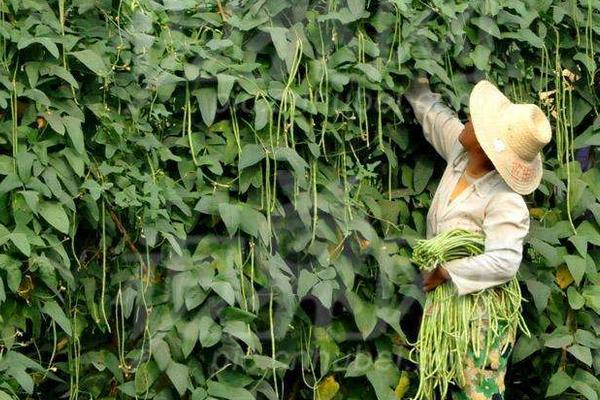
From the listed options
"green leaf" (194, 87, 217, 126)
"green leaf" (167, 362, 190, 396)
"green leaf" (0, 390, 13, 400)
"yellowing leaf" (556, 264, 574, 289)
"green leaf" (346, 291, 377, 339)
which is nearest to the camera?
"green leaf" (0, 390, 13, 400)

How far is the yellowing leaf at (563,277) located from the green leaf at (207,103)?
1.19 m

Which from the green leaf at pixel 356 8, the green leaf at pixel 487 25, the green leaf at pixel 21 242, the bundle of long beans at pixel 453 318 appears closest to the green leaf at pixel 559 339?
the bundle of long beans at pixel 453 318

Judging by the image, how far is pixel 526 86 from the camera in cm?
470

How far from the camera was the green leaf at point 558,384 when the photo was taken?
4.49 m

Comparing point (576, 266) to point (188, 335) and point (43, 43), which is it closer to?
point (188, 335)

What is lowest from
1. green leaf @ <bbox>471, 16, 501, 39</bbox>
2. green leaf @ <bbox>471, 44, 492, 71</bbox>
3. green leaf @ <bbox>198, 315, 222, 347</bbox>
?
green leaf @ <bbox>198, 315, 222, 347</bbox>

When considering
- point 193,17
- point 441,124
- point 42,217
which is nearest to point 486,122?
point 441,124

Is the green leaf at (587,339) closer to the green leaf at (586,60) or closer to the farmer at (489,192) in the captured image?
the farmer at (489,192)

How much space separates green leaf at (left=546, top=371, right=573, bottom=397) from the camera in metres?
4.49

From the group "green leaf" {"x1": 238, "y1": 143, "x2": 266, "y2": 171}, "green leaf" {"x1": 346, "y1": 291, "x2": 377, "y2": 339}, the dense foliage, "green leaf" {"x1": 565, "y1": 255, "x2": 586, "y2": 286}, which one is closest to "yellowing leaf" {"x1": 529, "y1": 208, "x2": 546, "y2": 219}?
the dense foliage

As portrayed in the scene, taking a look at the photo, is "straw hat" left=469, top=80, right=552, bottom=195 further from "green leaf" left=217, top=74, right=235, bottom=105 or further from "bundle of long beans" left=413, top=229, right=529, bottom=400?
"green leaf" left=217, top=74, right=235, bottom=105

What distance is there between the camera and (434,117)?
4406 mm

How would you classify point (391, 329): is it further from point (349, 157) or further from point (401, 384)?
point (349, 157)

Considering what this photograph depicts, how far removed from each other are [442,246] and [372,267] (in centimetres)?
30
